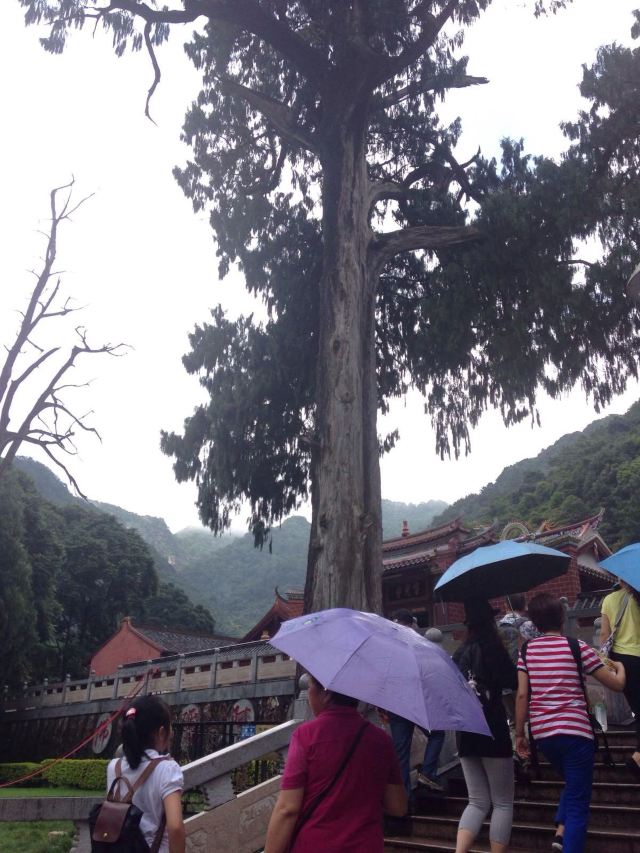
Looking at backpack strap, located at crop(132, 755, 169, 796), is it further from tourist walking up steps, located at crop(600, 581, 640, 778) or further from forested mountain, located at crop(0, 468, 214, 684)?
forested mountain, located at crop(0, 468, 214, 684)

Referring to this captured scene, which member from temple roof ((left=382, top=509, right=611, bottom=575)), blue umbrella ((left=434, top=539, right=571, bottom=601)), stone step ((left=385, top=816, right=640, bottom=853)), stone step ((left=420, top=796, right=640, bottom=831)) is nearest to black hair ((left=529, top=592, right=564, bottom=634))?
blue umbrella ((left=434, top=539, right=571, bottom=601))

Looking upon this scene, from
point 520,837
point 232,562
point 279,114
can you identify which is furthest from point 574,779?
point 232,562

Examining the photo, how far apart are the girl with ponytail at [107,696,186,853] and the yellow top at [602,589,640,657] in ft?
9.40

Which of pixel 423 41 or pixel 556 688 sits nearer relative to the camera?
pixel 556 688

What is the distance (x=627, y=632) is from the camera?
14.6ft

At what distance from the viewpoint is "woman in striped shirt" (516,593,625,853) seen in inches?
135

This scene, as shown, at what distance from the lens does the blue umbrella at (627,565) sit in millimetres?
4192

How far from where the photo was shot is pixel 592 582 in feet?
64.7

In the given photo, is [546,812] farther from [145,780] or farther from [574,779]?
[145,780]

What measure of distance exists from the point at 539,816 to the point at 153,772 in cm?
326

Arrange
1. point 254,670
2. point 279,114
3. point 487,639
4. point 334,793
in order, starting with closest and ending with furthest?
point 334,793 → point 487,639 → point 279,114 → point 254,670

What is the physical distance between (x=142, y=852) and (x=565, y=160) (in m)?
10.6

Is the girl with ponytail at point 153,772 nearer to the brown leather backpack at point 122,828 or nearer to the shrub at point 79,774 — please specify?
the brown leather backpack at point 122,828

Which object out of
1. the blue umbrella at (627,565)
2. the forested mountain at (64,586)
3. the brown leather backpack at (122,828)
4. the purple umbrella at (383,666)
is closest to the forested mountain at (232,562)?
the forested mountain at (64,586)
